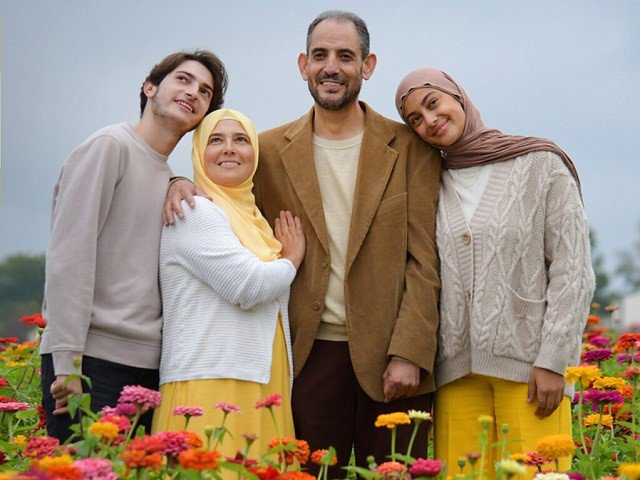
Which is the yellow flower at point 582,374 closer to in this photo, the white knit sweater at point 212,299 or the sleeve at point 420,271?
the sleeve at point 420,271

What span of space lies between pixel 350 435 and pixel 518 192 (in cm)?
118

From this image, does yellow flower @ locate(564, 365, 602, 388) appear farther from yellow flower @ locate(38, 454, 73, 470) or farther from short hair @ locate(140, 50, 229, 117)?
yellow flower @ locate(38, 454, 73, 470)

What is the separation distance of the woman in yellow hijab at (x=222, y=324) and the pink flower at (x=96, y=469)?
107 centimetres

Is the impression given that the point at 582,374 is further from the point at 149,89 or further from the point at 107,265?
the point at 149,89

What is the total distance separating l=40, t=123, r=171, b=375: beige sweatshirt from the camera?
322 centimetres

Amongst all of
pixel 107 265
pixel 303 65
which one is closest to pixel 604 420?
pixel 303 65

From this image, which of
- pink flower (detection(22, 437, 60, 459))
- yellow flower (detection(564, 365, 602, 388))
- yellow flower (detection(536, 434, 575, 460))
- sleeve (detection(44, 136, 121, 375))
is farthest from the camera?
yellow flower (detection(564, 365, 602, 388))

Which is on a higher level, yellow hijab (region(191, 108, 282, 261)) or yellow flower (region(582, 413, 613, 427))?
yellow hijab (region(191, 108, 282, 261))

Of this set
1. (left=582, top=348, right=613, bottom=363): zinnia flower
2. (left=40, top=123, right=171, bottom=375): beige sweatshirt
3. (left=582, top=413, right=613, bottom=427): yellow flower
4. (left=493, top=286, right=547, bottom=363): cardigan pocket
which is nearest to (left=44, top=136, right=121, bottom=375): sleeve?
(left=40, top=123, right=171, bottom=375): beige sweatshirt

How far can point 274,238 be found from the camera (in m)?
3.72

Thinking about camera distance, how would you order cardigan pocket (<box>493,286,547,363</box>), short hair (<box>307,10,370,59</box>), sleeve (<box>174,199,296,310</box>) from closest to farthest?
sleeve (<box>174,199,296,310</box>) < cardigan pocket (<box>493,286,547,363</box>) < short hair (<box>307,10,370,59</box>)

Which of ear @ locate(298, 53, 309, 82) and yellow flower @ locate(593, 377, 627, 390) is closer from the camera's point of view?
yellow flower @ locate(593, 377, 627, 390)

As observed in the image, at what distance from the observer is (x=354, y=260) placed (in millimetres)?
3715

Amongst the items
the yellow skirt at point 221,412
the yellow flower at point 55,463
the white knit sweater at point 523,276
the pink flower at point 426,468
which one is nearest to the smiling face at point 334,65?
the white knit sweater at point 523,276
